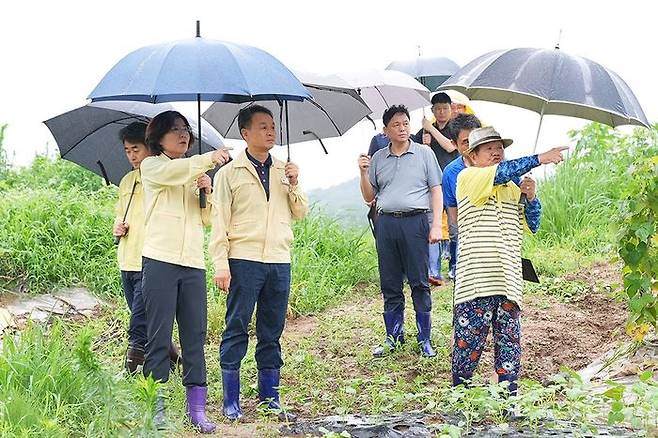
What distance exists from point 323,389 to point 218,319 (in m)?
1.87

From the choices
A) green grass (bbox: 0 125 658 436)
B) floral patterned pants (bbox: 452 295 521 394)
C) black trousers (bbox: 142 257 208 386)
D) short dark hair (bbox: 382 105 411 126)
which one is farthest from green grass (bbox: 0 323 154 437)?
short dark hair (bbox: 382 105 411 126)

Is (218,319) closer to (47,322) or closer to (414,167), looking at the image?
(47,322)

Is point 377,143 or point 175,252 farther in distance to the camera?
point 377,143

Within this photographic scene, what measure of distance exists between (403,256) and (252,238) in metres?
1.60

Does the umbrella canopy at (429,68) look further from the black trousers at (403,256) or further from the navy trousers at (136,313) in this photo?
the navy trousers at (136,313)

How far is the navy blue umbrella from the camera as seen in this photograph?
189 inches

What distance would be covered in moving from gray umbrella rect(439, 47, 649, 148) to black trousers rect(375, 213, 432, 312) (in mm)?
928

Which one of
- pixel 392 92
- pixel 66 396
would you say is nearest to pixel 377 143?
pixel 392 92

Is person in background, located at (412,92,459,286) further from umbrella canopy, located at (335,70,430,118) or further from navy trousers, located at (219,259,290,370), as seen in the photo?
navy trousers, located at (219,259,290,370)

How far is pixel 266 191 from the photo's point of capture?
17.5 feet

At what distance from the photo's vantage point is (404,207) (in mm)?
6418

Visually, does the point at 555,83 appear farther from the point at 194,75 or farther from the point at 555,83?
the point at 194,75

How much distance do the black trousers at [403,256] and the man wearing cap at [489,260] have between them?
1.21 m

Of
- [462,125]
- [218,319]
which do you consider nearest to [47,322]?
[218,319]
